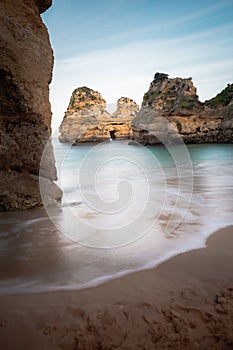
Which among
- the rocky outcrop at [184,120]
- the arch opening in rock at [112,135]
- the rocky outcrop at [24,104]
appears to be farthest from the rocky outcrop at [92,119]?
the rocky outcrop at [24,104]

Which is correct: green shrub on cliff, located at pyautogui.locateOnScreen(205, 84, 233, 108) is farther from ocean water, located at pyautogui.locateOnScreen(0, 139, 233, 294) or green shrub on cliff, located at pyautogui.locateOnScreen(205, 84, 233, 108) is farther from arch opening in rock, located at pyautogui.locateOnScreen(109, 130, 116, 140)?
ocean water, located at pyautogui.locateOnScreen(0, 139, 233, 294)

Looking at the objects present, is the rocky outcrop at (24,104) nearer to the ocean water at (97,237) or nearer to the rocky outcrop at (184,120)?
the ocean water at (97,237)

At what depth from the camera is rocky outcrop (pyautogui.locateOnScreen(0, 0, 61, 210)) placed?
15.2 ft

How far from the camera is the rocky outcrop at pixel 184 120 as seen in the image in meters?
35.6

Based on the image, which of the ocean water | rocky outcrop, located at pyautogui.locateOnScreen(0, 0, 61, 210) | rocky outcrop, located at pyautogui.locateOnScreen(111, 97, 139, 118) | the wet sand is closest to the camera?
the wet sand

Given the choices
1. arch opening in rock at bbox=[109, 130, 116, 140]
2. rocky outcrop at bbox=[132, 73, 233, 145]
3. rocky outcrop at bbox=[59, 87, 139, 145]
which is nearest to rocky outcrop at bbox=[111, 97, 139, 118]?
rocky outcrop at bbox=[59, 87, 139, 145]

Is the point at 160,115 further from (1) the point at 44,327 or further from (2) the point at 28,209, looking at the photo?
(1) the point at 44,327

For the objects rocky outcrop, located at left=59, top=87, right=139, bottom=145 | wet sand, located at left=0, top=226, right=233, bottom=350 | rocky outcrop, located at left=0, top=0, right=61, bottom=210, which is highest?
rocky outcrop, located at left=59, top=87, right=139, bottom=145

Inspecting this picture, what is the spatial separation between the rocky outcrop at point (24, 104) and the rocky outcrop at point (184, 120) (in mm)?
32283

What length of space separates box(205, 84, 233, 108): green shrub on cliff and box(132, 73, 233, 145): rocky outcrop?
0.64 meters

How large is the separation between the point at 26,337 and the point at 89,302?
1.93 ft

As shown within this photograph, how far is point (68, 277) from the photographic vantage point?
2.79 meters

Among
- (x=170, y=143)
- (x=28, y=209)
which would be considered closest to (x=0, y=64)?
Result: (x=28, y=209)

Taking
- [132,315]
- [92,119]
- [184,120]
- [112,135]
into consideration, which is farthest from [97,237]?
[112,135]
